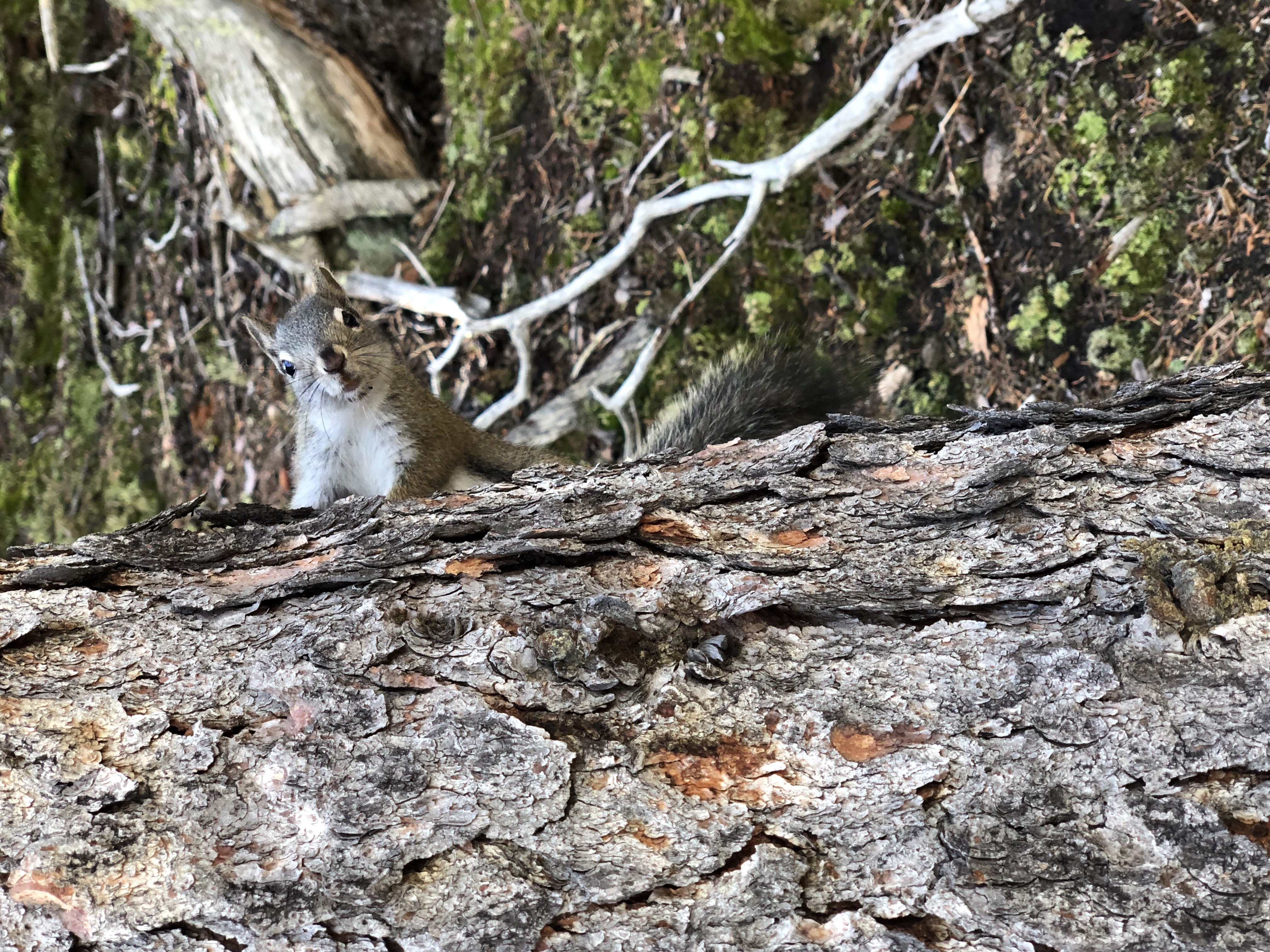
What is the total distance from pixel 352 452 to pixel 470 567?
5.33 ft

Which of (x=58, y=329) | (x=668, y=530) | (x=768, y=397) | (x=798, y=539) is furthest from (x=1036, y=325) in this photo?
(x=58, y=329)

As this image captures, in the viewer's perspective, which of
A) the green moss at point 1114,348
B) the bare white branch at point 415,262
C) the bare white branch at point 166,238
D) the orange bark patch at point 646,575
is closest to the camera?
the orange bark patch at point 646,575

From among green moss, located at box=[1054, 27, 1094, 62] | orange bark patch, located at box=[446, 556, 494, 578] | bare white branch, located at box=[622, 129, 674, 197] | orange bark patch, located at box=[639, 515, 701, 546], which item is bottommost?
orange bark patch, located at box=[446, 556, 494, 578]

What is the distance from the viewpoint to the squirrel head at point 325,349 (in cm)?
264

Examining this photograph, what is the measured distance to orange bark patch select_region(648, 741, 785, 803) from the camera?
1.10 metres

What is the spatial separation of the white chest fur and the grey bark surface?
132 cm

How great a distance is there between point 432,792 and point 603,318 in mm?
2673

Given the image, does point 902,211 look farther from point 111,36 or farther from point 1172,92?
point 111,36

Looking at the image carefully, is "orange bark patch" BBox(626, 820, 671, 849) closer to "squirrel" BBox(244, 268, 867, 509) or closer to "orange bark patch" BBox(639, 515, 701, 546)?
"orange bark patch" BBox(639, 515, 701, 546)

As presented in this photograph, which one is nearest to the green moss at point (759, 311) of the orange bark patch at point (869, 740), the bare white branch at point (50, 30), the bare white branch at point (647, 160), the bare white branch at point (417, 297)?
the bare white branch at point (647, 160)

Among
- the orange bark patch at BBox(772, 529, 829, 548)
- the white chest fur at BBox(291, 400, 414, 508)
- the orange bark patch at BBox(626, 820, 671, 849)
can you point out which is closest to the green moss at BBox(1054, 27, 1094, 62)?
the orange bark patch at BBox(772, 529, 829, 548)

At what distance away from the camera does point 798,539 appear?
4.47 feet

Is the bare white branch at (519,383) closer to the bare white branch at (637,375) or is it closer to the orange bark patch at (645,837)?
the bare white branch at (637,375)

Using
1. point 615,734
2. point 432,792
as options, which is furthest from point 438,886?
point 615,734
